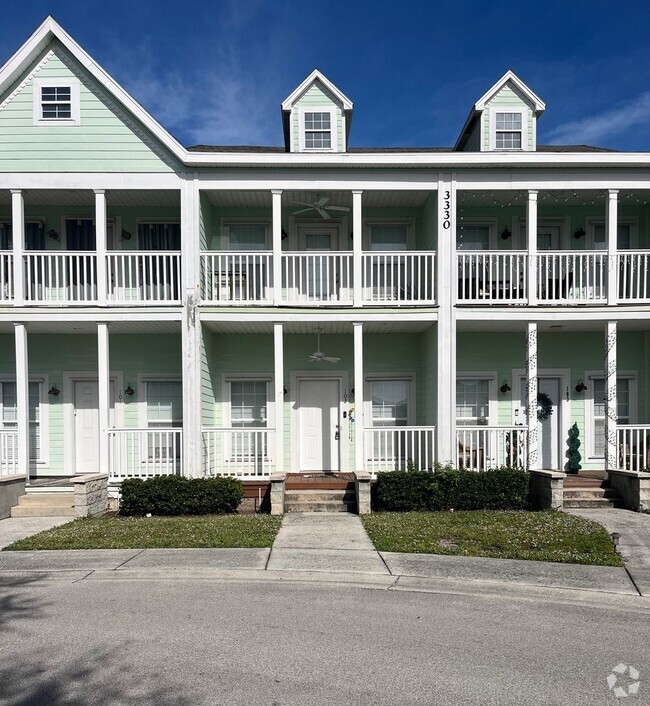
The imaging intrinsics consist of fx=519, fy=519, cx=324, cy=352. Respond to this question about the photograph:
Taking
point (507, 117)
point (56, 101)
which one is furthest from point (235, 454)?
point (507, 117)

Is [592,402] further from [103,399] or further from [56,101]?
[56,101]

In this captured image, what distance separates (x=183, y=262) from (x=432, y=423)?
21.4 ft

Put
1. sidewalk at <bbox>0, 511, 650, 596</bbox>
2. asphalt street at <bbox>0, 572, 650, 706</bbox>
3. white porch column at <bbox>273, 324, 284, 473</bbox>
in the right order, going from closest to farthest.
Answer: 1. asphalt street at <bbox>0, 572, 650, 706</bbox>
2. sidewalk at <bbox>0, 511, 650, 596</bbox>
3. white porch column at <bbox>273, 324, 284, 473</bbox>

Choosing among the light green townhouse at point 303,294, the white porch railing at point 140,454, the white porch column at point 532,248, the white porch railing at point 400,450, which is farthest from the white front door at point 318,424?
the white porch column at point 532,248

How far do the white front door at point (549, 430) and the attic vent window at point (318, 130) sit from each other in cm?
752

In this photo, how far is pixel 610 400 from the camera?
37.5 feet

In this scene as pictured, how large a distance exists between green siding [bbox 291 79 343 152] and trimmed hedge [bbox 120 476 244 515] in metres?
7.84

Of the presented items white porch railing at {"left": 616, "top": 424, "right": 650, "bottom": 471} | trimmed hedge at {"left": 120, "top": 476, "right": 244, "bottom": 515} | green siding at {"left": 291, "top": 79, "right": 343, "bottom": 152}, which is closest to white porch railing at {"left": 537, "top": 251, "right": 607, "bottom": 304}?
white porch railing at {"left": 616, "top": 424, "right": 650, "bottom": 471}

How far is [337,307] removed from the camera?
11336 mm

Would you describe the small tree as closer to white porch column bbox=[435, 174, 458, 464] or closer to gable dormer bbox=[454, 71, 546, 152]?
white porch column bbox=[435, 174, 458, 464]

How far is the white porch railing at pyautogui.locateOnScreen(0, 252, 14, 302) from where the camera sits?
36.0ft

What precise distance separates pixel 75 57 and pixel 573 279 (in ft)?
37.8

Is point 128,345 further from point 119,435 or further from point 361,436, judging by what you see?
point 361,436

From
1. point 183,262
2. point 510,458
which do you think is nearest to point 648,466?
point 510,458
